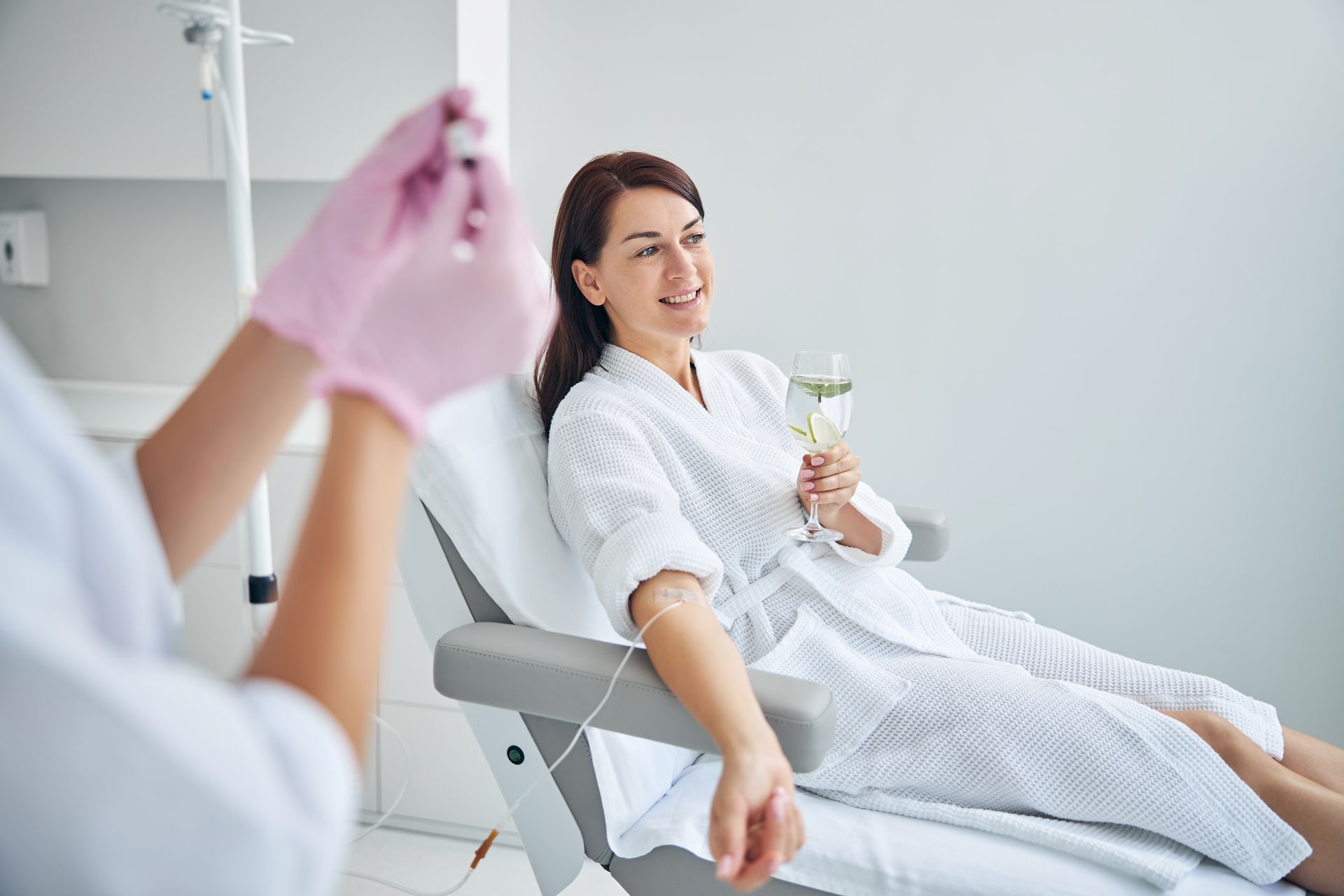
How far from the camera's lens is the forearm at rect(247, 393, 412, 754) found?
22.4 inches

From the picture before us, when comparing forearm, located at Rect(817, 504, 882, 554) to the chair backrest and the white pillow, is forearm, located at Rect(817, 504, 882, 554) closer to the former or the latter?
the white pillow

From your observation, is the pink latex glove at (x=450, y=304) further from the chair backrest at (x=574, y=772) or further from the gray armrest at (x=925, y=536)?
the gray armrest at (x=925, y=536)

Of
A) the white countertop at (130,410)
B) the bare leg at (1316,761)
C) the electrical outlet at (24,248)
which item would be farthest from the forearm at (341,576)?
the electrical outlet at (24,248)

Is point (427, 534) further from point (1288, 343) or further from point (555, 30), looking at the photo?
point (1288, 343)

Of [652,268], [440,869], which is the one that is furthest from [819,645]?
[440,869]

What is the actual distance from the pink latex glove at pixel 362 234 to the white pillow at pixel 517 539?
431mm

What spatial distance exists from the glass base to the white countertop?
934 millimetres

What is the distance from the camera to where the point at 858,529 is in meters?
1.50

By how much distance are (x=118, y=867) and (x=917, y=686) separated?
3.20 feet

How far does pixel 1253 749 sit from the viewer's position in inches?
45.3

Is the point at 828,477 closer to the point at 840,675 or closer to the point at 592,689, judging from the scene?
the point at 840,675

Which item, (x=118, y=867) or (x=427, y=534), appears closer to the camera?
(x=118, y=867)

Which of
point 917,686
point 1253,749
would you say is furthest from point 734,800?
point 1253,749

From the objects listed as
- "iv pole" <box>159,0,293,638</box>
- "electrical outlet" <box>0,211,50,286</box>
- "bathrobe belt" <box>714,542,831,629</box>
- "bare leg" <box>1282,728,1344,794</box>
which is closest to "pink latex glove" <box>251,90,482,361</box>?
"iv pole" <box>159,0,293,638</box>
